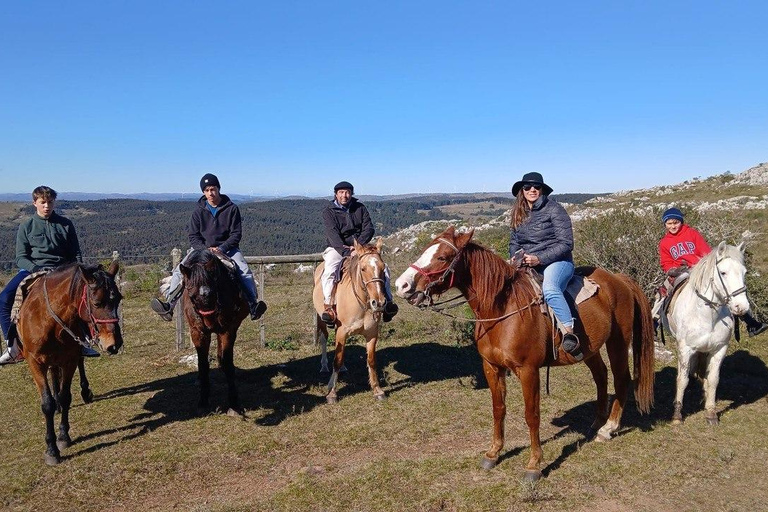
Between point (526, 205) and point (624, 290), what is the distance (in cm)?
166

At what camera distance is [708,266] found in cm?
619

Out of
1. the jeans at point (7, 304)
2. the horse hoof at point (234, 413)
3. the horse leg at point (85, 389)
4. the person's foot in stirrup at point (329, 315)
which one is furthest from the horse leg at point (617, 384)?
the jeans at point (7, 304)

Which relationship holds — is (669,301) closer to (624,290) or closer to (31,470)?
(624,290)

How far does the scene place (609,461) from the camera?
17.9ft

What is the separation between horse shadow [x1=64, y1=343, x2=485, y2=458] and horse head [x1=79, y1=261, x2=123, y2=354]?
169 cm

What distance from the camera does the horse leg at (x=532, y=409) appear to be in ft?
16.4

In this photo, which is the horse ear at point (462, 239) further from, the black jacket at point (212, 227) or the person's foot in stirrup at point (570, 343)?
the black jacket at point (212, 227)

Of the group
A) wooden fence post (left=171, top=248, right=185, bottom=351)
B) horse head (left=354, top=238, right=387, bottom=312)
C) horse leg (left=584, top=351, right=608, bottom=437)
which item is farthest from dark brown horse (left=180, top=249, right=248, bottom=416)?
horse leg (left=584, top=351, right=608, bottom=437)

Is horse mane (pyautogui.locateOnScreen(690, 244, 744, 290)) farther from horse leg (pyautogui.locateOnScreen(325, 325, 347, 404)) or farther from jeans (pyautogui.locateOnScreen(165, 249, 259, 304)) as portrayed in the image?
jeans (pyautogui.locateOnScreen(165, 249, 259, 304))

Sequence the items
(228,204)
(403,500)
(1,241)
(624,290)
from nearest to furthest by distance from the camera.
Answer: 1. (403,500)
2. (624,290)
3. (228,204)
4. (1,241)

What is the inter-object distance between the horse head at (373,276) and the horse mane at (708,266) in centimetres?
398

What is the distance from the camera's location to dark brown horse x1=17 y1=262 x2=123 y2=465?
536 centimetres

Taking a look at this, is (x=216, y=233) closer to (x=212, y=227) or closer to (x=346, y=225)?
(x=212, y=227)

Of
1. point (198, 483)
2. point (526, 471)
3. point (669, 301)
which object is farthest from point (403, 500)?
point (669, 301)
